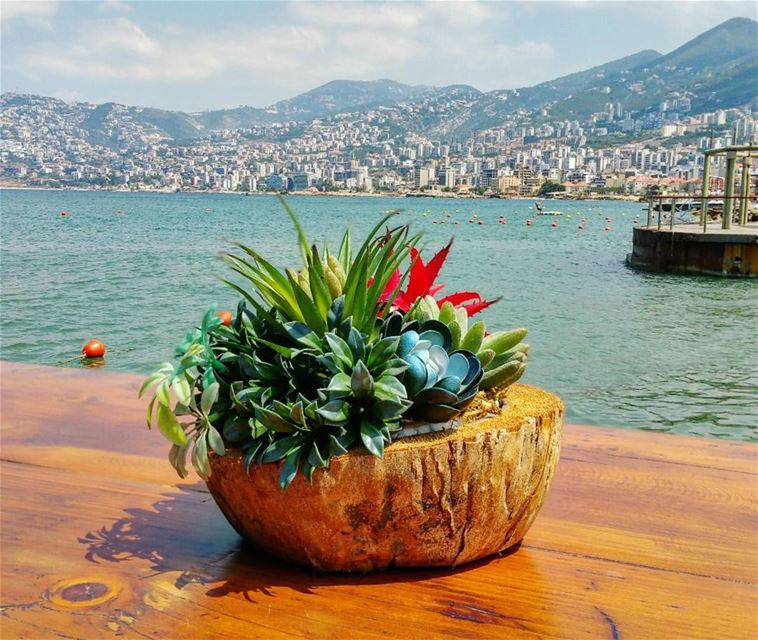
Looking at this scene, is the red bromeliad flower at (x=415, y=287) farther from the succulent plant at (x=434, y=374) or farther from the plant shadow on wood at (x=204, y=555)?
the plant shadow on wood at (x=204, y=555)

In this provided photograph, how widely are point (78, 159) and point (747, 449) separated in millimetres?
169349

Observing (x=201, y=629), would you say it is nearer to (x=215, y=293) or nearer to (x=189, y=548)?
(x=189, y=548)

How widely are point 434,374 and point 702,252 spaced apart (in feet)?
69.5

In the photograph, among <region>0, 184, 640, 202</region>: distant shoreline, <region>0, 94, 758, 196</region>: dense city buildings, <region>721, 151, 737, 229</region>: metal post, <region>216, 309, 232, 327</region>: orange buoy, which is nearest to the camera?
<region>216, 309, 232, 327</region>: orange buoy

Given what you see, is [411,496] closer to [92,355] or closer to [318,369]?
[318,369]

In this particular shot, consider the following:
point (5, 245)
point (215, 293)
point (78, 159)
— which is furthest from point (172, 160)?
point (215, 293)

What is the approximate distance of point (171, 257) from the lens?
29.0m

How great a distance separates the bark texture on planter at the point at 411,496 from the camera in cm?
133

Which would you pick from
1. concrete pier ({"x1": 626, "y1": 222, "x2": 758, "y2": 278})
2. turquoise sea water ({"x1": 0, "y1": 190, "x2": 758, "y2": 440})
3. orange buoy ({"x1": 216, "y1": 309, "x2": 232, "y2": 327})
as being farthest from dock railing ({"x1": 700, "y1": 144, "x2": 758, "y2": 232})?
orange buoy ({"x1": 216, "y1": 309, "x2": 232, "y2": 327})

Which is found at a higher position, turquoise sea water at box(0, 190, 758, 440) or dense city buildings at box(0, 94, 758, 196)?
dense city buildings at box(0, 94, 758, 196)

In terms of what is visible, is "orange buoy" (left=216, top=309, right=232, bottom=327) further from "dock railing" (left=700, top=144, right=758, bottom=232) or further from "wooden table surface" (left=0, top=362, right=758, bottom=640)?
"dock railing" (left=700, top=144, right=758, bottom=232)

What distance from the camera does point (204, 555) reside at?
1.53 meters

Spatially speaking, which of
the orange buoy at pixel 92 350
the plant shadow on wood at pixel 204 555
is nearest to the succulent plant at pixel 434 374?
the plant shadow on wood at pixel 204 555

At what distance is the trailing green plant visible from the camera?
129 cm
